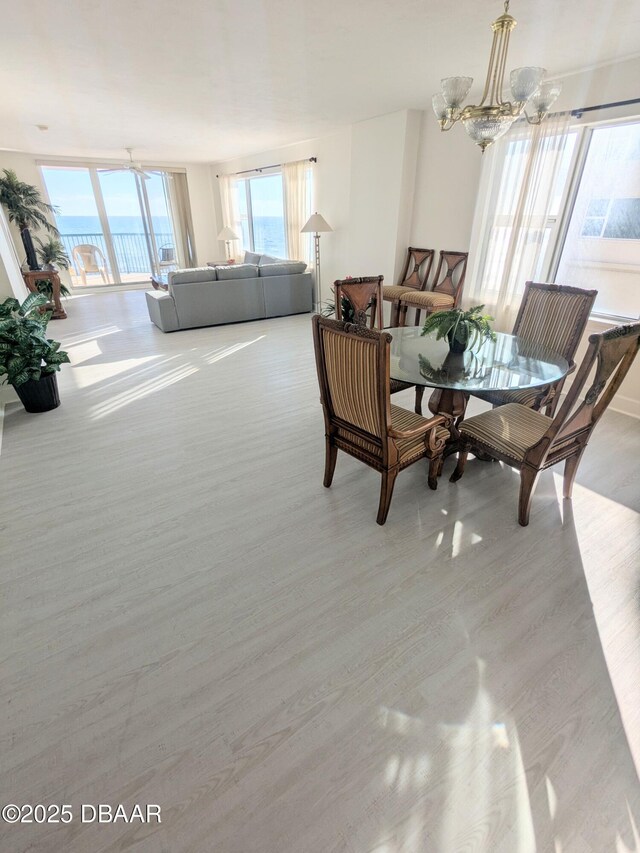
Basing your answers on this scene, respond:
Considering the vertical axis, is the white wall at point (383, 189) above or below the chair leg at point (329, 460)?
above

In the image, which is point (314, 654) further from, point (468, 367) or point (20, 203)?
point (20, 203)

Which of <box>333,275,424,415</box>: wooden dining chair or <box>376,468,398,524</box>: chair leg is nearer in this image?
<box>376,468,398,524</box>: chair leg

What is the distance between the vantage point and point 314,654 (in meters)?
1.44

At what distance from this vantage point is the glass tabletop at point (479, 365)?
1979 millimetres

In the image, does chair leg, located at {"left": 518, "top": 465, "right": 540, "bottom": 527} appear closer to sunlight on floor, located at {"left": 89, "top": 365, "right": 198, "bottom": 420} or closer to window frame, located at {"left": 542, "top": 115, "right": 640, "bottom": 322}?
window frame, located at {"left": 542, "top": 115, "right": 640, "bottom": 322}

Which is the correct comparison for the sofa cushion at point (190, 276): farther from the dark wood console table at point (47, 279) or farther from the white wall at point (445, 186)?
the white wall at point (445, 186)

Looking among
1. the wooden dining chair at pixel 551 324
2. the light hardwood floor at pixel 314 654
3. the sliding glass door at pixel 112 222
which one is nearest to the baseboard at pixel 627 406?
the light hardwood floor at pixel 314 654

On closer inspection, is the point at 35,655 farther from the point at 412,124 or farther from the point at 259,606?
the point at 412,124

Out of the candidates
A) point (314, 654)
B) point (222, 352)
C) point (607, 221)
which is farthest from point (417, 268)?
point (314, 654)

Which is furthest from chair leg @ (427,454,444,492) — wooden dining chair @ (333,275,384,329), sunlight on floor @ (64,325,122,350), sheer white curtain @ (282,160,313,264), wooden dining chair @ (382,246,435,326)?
sheer white curtain @ (282,160,313,264)

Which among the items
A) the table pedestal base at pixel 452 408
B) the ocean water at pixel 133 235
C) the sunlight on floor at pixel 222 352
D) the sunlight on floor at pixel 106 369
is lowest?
the sunlight on floor at pixel 106 369

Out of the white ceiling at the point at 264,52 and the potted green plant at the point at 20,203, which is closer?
the white ceiling at the point at 264,52

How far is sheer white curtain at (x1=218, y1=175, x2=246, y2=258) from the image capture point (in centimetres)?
809

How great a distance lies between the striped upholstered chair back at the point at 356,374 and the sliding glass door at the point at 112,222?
797cm
